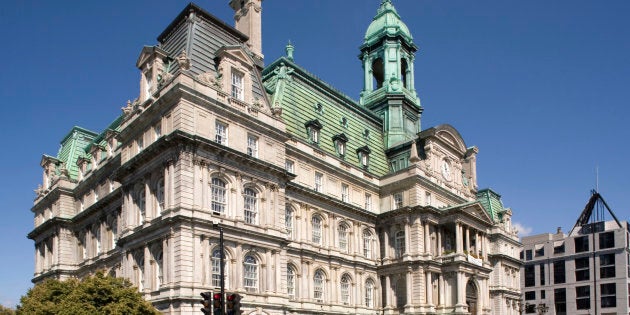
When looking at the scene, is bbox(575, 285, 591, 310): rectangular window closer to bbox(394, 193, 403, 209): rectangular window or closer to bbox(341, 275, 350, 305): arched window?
bbox(394, 193, 403, 209): rectangular window

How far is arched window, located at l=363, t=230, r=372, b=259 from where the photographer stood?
66062 mm

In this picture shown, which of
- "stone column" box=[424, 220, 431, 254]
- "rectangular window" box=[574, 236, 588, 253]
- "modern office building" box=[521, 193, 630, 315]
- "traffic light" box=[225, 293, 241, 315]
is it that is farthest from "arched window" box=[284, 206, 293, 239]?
"rectangular window" box=[574, 236, 588, 253]

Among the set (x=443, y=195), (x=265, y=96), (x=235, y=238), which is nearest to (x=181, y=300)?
(x=235, y=238)

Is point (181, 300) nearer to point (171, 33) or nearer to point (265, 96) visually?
point (265, 96)

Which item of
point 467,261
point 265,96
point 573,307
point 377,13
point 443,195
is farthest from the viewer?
point 573,307

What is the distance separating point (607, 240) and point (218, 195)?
332 feet

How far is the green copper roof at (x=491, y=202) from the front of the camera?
94375 mm

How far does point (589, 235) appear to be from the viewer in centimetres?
12400

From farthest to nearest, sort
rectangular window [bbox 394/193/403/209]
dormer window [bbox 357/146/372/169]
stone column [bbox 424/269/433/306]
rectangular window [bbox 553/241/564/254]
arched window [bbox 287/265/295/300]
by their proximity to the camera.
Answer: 1. rectangular window [bbox 553/241/564/254]
2. dormer window [bbox 357/146/372/169]
3. rectangular window [bbox 394/193/403/209]
4. stone column [bbox 424/269/433/306]
5. arched window [bbox 287/265/295/300]

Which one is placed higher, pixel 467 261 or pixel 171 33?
pixel 171 33

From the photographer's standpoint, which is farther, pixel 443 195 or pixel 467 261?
pixel 443 195

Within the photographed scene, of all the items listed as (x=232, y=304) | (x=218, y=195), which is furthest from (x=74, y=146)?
(x=232, y=304)

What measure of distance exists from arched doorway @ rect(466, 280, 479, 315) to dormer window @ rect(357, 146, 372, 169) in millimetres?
17211

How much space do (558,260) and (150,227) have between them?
105 metres
